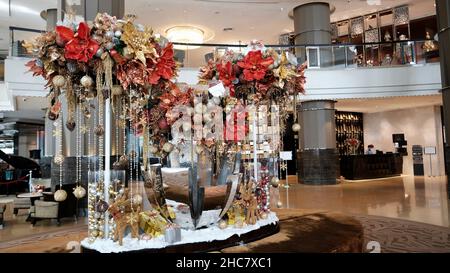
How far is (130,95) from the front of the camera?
2.22 m

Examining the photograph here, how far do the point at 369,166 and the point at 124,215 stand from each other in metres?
13.3

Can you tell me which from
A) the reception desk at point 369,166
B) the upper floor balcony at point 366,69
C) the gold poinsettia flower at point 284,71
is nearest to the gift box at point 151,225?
the gold poinsettia flower at point 284,71

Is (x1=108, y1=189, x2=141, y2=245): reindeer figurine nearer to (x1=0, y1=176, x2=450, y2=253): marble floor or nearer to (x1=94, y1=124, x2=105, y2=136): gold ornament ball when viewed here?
(x1=94, y1=124, x2=105, y2=136): gold ornament ball

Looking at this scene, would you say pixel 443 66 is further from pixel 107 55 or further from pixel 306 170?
pixel 107 55

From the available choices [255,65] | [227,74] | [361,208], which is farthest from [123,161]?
[361,208]

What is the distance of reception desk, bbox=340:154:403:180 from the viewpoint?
13.3 meters

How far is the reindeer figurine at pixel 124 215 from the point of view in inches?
79.6

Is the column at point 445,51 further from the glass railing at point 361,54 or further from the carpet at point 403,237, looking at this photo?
the carpet at point 403,237

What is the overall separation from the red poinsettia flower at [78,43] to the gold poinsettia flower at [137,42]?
17cm

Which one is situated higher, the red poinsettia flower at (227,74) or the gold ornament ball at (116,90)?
the red poinsettia flower at (227,74)

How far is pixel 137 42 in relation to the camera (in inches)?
77.9

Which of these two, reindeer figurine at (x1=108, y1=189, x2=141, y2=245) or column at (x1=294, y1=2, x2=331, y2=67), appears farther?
column at (x1=294, y1=2, x2=331, y2=67)

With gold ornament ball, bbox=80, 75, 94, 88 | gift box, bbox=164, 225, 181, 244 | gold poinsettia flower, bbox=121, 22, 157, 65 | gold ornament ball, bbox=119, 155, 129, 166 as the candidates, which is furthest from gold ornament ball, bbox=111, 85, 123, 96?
gift box, bbox=164, 225, 181, 244

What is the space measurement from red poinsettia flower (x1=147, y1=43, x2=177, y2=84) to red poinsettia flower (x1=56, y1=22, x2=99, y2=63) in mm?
371
